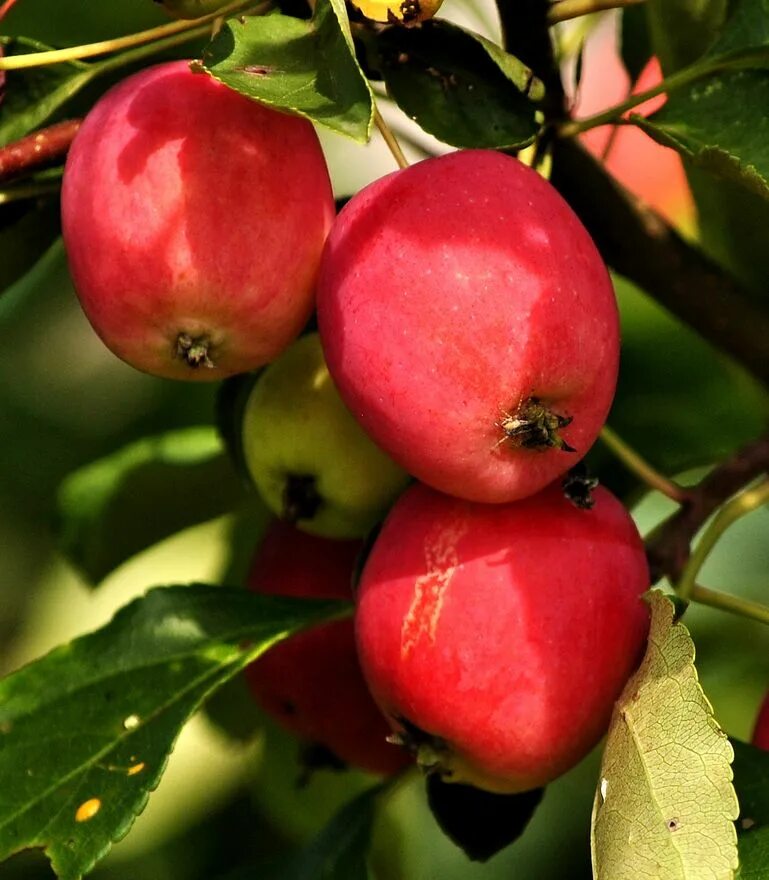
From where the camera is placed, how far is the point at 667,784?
61 centimetres

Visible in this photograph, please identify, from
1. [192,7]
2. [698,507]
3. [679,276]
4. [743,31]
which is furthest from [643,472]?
[192,7]

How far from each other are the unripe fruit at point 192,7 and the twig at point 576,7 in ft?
0.61

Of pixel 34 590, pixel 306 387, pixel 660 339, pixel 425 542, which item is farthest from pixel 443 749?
pixel 34 590

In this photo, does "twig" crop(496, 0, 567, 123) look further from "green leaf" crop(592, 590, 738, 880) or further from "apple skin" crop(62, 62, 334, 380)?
"green leaf" crop(592, 590, 738, 880)

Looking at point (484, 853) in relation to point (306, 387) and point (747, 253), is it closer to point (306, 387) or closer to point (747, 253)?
point (306, 387)

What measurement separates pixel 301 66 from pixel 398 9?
0.21 feet

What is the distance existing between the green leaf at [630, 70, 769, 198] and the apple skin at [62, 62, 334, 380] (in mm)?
194

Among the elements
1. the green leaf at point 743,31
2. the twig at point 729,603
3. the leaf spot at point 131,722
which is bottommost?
the twig at point 729,603

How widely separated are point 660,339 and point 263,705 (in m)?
0.46

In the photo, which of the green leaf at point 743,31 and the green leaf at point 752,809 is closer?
the green leaf at point 752,809

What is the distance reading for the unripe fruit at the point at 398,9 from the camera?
0.64 m

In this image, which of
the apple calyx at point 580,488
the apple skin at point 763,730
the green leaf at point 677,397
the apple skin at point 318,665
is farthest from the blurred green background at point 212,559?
the apple calyx at point 580,488

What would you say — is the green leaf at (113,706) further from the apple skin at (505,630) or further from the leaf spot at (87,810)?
the apple skin at (505,630)

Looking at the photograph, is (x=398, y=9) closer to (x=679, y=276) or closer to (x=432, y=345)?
(x=432, y=345)
